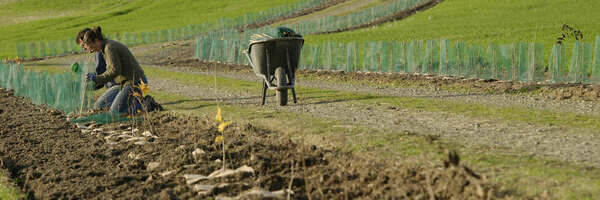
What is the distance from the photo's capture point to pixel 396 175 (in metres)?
4.65

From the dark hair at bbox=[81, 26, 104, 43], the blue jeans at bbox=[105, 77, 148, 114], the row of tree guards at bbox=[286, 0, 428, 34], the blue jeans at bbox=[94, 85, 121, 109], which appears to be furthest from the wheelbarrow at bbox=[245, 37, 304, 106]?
the row of tree guards at bbox=[286, 0, 428, 34]

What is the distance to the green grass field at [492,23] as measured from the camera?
24.9 meters

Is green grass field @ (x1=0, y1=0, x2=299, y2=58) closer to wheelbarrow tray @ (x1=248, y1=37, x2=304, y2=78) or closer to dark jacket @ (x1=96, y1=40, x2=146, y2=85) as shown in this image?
dark jacket @ (x1=96, y1=40, x2=146, y2=85)

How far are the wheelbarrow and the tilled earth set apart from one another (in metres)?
2.24

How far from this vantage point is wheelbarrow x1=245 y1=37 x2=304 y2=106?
32.1 ft

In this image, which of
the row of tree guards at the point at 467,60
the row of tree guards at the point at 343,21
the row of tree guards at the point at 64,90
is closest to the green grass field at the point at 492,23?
the row of tree guards at the point at 343,21

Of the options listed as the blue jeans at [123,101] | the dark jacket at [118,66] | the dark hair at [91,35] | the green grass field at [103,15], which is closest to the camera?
the dark hair at [91,35]

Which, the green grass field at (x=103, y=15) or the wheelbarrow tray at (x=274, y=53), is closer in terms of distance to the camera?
the wheelbarrow tray at (x=274, y=53)

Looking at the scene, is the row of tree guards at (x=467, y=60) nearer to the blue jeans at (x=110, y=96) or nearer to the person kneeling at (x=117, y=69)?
the person kneeling at (x=117, y=69)

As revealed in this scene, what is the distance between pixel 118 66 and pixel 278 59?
2608 millimetres

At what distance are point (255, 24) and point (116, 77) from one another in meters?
39.6

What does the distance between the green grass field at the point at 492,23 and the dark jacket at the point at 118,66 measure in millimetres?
15036

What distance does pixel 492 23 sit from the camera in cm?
3081

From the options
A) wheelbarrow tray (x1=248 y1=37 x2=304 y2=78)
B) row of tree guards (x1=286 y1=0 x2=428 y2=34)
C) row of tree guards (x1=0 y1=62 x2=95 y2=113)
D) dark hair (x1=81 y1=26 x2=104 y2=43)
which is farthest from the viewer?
row of tree guards (x1=286 y1=0 x2=428 y2=34)
